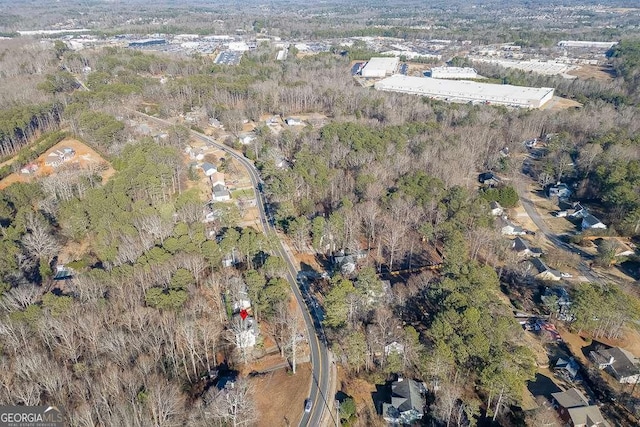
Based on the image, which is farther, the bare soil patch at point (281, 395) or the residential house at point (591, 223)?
the residential house at point (591, 223)

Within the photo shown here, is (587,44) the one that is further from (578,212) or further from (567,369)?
(567,369)

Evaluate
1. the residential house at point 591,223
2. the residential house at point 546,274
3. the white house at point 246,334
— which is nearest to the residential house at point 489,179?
the residential house at point 591,223

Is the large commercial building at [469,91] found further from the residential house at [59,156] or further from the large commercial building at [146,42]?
the large commercial building at [146,42]

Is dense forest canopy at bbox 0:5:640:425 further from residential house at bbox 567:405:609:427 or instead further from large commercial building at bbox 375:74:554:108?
large commercial building at bbox 375:74:554:108

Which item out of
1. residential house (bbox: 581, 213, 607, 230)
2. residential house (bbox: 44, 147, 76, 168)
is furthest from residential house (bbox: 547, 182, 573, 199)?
residential house (bbox: 44, 147, 76, 168)

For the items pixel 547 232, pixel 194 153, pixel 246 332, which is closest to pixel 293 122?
pixel 194 153
